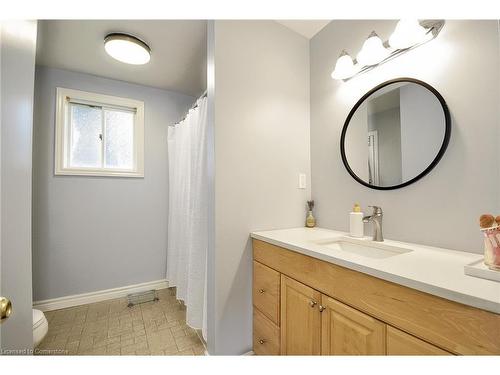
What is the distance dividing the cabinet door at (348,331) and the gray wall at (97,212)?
2.14 m

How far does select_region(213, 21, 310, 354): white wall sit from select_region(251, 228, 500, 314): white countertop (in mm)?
413

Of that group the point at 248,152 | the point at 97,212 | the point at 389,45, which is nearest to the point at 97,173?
the point at 97,212

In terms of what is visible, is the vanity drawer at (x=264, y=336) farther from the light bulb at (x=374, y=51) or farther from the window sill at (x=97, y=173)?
the window sill at (x=97, y=173)

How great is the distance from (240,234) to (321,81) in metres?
1.33

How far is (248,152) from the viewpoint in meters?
1.38

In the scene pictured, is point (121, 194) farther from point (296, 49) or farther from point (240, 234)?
point (296, 49)

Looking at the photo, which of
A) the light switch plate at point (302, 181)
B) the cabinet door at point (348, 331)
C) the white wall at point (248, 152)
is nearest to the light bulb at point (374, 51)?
the white wall at point (248, 152)

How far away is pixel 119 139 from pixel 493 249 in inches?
117

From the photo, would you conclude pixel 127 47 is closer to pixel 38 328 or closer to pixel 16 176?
pixel 16 176

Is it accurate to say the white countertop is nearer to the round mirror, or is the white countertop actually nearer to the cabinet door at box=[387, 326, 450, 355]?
the cabinet door at box=[387, 326, 450, 355]

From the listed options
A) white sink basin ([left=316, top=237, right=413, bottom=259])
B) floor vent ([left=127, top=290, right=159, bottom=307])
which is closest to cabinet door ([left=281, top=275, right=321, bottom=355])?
white sink basin ([left=316, top=237, right=413, bottom=259])

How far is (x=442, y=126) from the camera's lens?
0.98 metres

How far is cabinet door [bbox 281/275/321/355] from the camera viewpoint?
94cm

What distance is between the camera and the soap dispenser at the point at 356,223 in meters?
1.24
